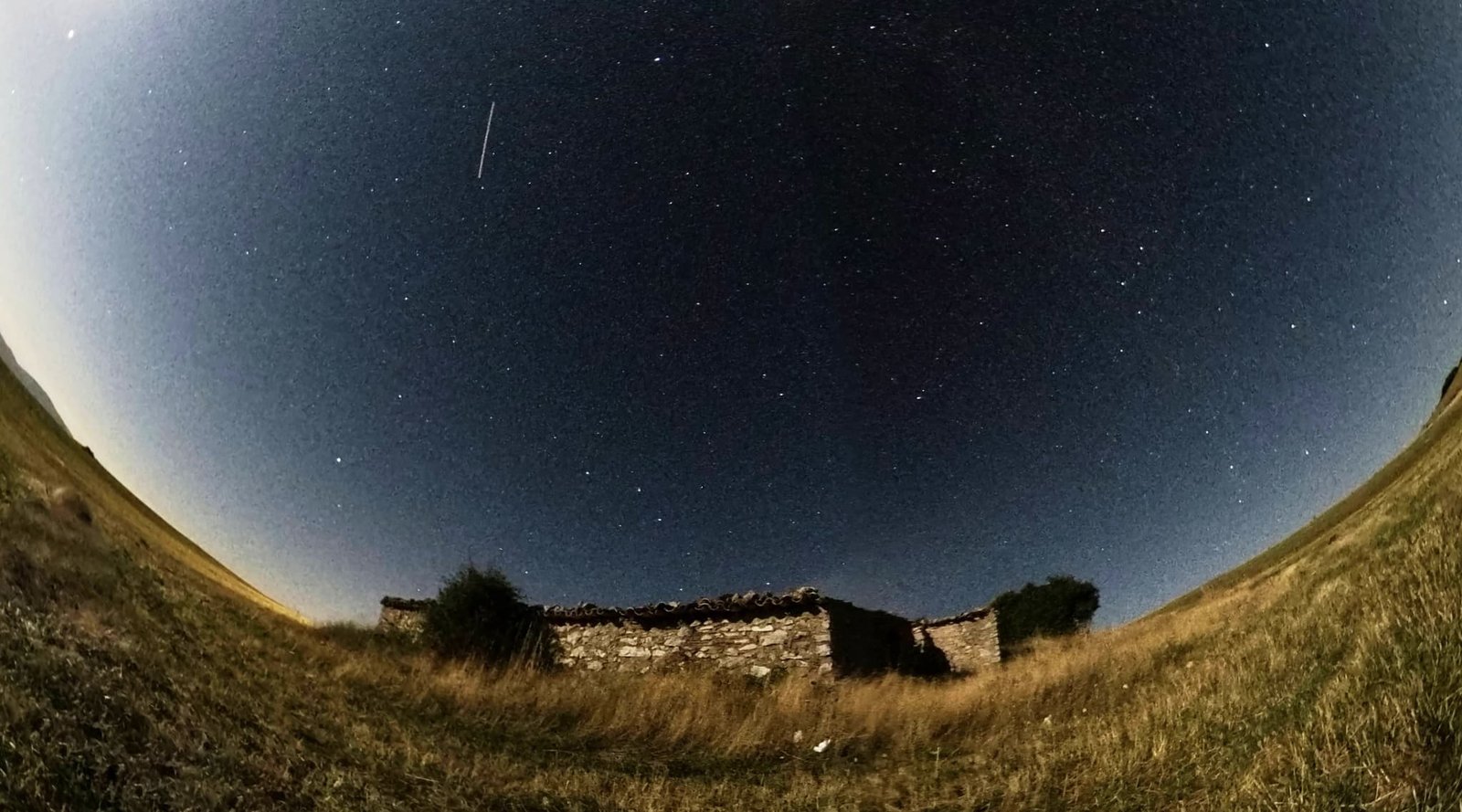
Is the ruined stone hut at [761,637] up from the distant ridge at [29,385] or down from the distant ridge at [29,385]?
down

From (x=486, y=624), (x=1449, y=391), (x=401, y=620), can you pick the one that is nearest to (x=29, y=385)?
(x=401, y=620)

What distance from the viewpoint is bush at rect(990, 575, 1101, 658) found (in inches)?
111

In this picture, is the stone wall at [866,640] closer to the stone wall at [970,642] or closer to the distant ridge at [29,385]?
the stone wall at [970,642]

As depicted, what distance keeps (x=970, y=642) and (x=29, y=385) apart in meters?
3.83

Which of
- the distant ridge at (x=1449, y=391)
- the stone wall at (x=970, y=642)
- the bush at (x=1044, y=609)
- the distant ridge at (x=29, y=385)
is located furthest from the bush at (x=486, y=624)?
the distant ridge at (x=1449, y=391)

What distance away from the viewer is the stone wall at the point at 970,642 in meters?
3.22

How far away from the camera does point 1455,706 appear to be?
4.17ft

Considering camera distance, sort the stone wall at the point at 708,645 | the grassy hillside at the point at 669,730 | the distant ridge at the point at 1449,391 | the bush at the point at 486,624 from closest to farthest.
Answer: the grassy hillside at the point at 669,730 → the distant ridge at the point at 1449,391 → the bush at the point at 486,624 → the stone wall at the point at 708,645

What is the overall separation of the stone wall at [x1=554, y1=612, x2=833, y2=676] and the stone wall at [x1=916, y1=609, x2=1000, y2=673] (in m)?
1.33

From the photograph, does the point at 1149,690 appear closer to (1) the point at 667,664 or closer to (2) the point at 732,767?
(2) the point at 732,767

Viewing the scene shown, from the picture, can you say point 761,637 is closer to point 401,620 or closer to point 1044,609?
point 1044,609

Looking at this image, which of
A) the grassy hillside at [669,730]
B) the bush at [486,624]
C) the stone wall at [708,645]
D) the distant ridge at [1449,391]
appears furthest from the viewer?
the stone wall at [708,645]

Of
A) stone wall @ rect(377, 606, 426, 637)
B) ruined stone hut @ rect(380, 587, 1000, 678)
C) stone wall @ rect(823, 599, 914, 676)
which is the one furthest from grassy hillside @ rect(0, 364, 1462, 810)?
stone wall @ rect(823, 599, 914, 676)

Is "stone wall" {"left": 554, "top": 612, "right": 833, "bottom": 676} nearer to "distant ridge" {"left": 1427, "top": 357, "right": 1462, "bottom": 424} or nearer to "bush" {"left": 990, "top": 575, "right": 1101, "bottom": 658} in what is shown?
"bush" {"left": 990, "top": 575, "right": 1101, "bottom": 658}
